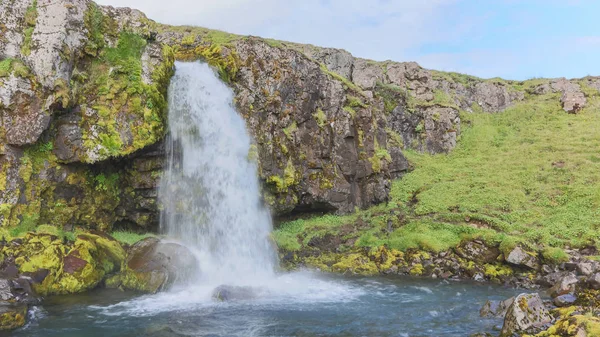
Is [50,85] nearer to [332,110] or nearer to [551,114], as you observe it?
[332,110]

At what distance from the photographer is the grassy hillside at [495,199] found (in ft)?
67.9

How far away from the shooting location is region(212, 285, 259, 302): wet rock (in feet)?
48.0

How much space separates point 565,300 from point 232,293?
11.1 m

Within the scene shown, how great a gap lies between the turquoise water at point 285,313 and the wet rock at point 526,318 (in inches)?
37.5

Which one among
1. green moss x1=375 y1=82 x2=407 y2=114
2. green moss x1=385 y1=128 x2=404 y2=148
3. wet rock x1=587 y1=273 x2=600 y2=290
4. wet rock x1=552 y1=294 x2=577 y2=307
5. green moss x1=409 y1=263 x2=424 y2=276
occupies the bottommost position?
green moss x1=409 y1=263 x2=424 y2=276

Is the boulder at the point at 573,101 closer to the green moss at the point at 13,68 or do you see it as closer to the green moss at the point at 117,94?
the green moss at the point at 117,94

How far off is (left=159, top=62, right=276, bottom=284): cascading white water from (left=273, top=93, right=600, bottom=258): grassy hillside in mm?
3182

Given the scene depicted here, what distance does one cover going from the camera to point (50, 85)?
56.3ft

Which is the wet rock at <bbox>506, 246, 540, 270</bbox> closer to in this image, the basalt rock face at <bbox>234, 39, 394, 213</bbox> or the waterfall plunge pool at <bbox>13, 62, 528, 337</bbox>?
the waterfall plunge pool at <bbox>13, 62, 528, 337</bbox>

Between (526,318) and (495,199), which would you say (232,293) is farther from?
(495,199)

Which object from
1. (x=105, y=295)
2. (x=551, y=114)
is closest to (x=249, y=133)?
(x=105, y=295)

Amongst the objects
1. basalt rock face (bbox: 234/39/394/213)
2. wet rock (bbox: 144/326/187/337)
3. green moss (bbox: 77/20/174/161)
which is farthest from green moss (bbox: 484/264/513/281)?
green moss (bbox: 77/20/174/161)

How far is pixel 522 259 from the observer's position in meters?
18.1

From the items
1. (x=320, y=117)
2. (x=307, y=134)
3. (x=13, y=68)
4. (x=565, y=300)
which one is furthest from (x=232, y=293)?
(x=320, y=117)
